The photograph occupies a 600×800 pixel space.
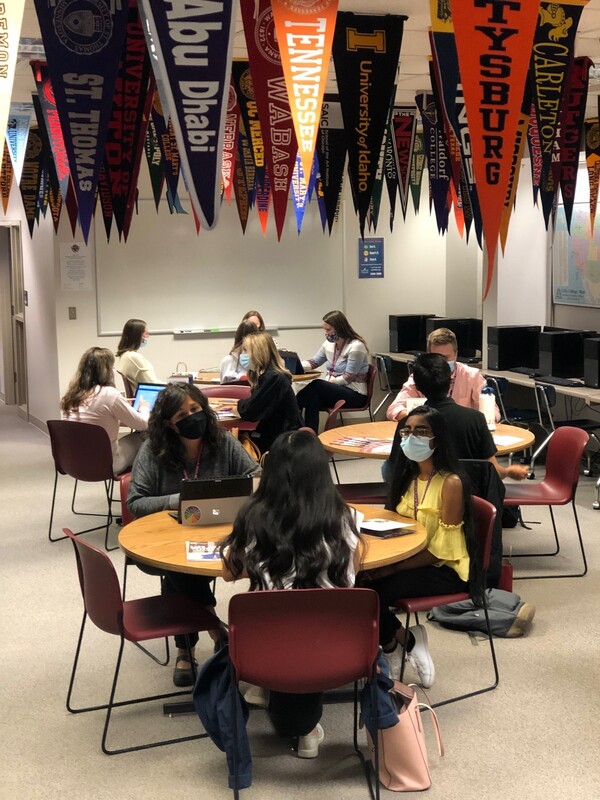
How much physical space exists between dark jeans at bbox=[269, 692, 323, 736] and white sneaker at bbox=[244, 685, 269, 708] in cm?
29

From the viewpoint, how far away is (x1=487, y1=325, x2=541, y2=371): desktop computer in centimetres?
877

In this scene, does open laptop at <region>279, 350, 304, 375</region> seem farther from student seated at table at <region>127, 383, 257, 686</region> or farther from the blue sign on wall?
student seated at table at <region>127, 383, 257, 686</region>

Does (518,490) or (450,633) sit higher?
(518,490)

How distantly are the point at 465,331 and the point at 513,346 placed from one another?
4.01 feet

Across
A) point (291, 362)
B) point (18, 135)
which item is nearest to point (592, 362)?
point (291, 362)

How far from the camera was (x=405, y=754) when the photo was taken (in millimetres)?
3270

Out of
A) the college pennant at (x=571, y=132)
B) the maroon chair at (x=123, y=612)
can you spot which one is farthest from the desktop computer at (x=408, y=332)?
the maroon chair at (x=123, y=612)

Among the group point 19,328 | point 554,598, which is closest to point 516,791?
point 554,598

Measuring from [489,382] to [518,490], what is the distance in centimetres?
262

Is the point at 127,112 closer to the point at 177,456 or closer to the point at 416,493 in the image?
the point at 177,456

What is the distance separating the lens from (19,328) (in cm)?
1184

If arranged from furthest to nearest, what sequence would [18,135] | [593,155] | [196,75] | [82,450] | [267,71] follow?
1. [18,135]
2. [593,155]
3. [82,450]
4. [267,71]
5. [196,75]

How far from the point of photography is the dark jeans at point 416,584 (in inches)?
151

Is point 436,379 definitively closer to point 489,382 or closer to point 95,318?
point 489,382
